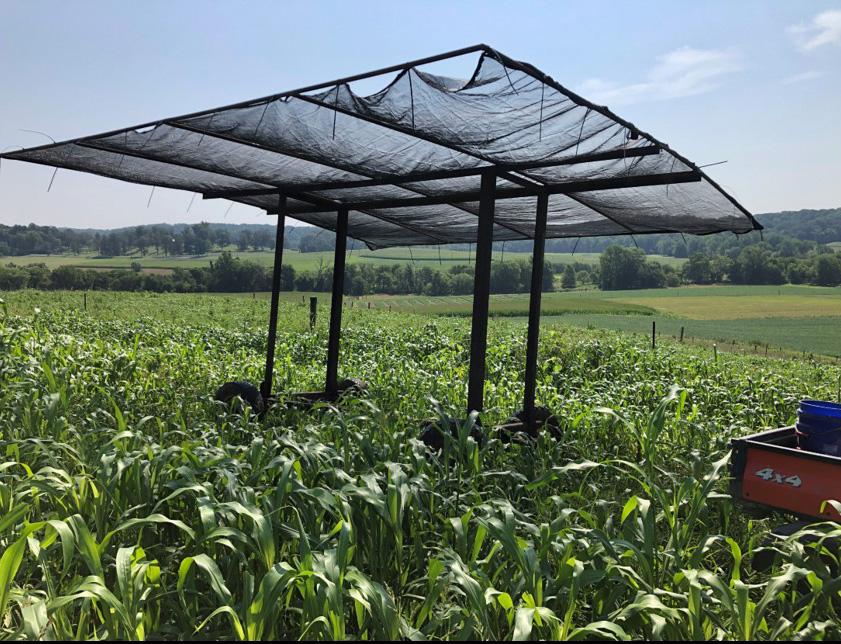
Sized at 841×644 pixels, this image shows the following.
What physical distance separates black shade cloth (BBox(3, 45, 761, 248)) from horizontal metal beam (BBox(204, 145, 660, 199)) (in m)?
0.01

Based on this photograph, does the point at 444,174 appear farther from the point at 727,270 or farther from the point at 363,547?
the point at 727,270

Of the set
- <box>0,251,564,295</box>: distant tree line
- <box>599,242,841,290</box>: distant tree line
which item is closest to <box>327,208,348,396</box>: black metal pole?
<box>0,251,564,295</box>: distant tree line

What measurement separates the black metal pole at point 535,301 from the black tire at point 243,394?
8.90 feet

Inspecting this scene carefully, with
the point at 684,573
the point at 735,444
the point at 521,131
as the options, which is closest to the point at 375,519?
the point at 684,573

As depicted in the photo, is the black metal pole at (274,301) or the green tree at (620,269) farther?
the green tree at (620,269)

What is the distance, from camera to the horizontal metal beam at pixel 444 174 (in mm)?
4098

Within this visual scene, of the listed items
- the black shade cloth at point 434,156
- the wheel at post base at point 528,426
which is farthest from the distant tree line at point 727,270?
the wheel at post base at point 528,426

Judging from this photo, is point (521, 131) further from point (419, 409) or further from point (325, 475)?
point (419, 409)

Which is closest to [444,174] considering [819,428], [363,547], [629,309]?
[363,547]

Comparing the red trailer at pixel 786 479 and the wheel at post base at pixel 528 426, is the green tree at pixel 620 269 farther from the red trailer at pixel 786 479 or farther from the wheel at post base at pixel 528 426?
the red trailer at pixel 786 479

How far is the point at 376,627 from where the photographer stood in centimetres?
242

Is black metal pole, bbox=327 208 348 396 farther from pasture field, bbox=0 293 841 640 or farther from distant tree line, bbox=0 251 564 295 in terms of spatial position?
distant tree line, bbox=0 251 564 295

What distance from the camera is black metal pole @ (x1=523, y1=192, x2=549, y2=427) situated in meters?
5.61

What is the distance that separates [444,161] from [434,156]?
106mm
